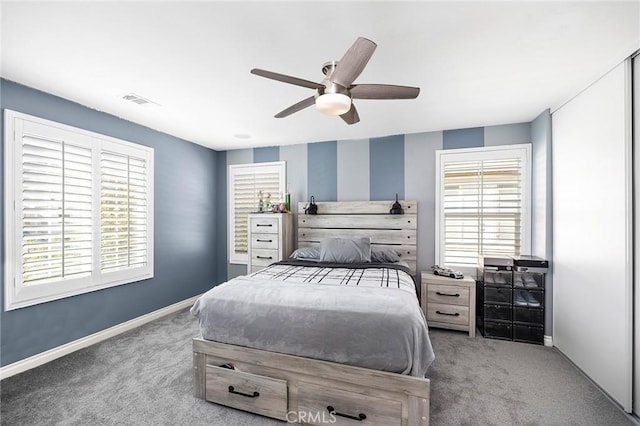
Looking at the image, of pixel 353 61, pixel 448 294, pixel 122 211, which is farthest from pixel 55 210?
pixel 448 294

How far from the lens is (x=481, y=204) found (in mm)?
3551

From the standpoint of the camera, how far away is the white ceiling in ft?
5.15

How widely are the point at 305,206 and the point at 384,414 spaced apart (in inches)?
120

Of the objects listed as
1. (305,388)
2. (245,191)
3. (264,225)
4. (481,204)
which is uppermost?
(245,191)

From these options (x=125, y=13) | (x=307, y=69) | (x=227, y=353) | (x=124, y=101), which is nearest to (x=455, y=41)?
(x=307, y=69)

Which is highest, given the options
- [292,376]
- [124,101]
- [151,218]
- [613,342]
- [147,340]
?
[124,101]

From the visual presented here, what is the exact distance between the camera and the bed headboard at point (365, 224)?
3.80m

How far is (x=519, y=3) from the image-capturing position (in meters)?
1.50

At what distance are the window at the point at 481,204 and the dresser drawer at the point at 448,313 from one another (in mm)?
629

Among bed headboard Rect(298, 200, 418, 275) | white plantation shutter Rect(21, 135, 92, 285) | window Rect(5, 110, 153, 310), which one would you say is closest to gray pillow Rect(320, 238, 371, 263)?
bed headboard Rect(298, 200, 418, 275)

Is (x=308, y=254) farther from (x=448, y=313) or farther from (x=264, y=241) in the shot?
(x=448, y=313)

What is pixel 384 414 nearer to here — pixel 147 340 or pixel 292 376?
pixel 292 376

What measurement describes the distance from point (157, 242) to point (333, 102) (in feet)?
10.8

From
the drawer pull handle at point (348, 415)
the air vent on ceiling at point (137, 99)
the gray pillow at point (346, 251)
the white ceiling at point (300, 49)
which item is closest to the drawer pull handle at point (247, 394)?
the drawer pull handle at point (348, 415)
